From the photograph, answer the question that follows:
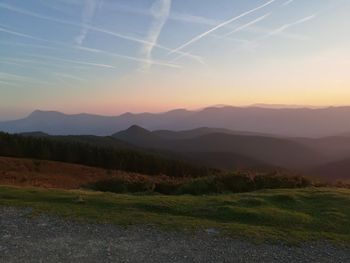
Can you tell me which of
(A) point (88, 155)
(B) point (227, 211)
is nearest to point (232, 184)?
(B) point (227, 211)

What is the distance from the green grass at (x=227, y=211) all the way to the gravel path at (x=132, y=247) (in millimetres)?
665

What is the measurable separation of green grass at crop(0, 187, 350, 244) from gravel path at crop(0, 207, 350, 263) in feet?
2.18

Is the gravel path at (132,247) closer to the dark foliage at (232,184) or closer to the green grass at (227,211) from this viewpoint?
the green grass at (227,211)

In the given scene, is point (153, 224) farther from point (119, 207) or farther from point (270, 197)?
point (270, 197)

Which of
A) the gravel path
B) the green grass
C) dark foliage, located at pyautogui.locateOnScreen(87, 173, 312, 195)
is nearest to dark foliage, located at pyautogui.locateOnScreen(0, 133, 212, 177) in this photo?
dark foliage, located at pyautogui.locateOnScreen(87, 173, 312, 195)

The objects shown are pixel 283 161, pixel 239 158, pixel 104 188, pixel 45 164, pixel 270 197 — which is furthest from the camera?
pixel 283 161

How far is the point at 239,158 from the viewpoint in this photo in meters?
148

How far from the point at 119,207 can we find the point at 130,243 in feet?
13.2

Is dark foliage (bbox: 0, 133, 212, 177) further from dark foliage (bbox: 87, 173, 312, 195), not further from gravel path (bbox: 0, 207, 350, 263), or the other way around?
gravel path (bbox: 0, 207, 350, 263)

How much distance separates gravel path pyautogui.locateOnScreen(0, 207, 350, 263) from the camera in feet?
26.6

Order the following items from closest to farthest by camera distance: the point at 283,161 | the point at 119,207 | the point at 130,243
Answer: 1. the point at 130,243
2. the point at 119,207
3. the point at 283,161

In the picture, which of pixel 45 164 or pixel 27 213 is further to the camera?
pixel 45 164

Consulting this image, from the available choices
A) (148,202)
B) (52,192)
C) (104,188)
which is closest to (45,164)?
(104,188)

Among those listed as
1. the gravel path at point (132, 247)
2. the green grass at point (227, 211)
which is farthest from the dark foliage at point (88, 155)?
the gravel path at point (132, 247)
